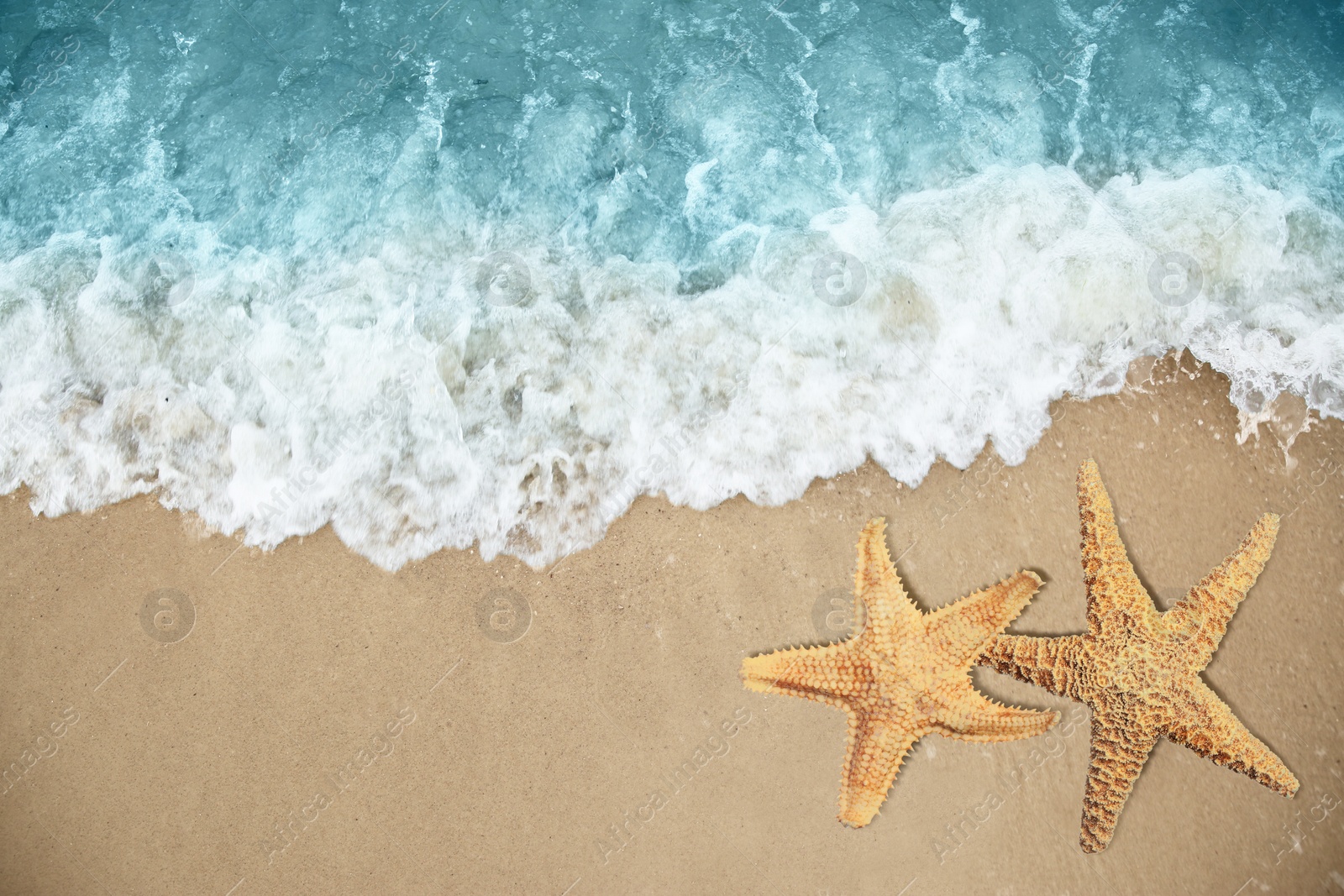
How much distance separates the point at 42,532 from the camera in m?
4.88

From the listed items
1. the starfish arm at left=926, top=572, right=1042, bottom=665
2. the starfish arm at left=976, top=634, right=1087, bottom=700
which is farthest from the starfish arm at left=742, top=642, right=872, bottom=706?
the starfish arm at left=976, top=634, right=1087, bottom=700

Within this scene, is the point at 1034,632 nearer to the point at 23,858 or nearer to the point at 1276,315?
the point at 1276,315

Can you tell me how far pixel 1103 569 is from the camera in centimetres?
438

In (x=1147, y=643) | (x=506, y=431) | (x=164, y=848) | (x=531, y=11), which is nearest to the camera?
(x=1147, y=643)

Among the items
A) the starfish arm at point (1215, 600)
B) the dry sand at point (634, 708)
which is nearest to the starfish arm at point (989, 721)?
the dry sand at point (634, 708)

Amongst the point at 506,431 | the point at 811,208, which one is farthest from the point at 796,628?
the point at 811,208

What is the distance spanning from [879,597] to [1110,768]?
1.73 metres

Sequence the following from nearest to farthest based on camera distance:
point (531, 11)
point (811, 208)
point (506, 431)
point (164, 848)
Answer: point (164, 848)
point (506, 431)
point (811, 208)
point (531, 11)

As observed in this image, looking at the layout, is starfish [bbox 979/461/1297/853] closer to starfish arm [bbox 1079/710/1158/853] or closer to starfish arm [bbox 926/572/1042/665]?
starfish arm [bbox 1079/710/1158/853]

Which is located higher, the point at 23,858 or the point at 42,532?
the point at 42,532

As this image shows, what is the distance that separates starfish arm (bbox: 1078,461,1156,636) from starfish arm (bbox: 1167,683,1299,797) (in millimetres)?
600

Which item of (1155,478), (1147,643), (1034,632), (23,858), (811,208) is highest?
(811,208)

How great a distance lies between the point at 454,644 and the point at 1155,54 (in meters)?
6.73

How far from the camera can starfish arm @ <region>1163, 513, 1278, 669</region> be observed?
169 inches
